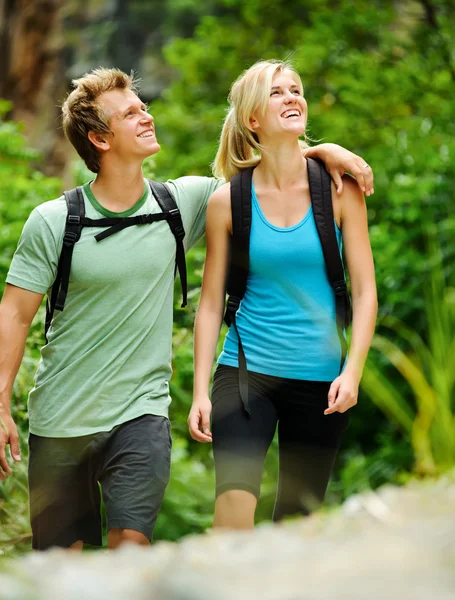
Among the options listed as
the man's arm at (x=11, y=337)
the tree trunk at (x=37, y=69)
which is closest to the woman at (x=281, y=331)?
the man's arm at (x=11, y=337)

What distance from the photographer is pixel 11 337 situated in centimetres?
393

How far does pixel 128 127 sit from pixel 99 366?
1.00 meters

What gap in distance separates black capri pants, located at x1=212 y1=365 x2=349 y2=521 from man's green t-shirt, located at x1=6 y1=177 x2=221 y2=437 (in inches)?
11.1

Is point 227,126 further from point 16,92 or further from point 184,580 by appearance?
point 16,92

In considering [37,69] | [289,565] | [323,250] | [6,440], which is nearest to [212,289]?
[323,250]

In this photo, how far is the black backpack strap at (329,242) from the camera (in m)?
3.85

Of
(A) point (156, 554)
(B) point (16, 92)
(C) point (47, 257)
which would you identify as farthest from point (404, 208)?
(A) point (156, 554)

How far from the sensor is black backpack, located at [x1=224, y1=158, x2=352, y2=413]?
3.85 m

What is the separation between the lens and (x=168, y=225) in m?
4.08

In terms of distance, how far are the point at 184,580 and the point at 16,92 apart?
10.7 m

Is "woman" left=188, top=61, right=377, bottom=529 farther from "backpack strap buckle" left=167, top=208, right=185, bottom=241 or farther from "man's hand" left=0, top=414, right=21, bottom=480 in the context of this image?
"man's hand" left=0, top=414, right=21, bottom=480

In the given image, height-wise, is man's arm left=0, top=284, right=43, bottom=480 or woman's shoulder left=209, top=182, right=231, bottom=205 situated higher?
woman's shoulder left=209, top=182, right=231, bottom=205

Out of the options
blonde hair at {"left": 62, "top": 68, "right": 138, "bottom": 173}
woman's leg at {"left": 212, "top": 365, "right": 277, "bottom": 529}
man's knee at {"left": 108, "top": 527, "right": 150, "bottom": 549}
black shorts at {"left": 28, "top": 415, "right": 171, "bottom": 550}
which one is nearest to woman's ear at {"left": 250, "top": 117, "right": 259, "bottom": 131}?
blonde hair at {"left": 62, "top": 68, "right": 138, "bottom": 173}

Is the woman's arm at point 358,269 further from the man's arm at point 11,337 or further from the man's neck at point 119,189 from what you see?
the man's arm at point 11,337
